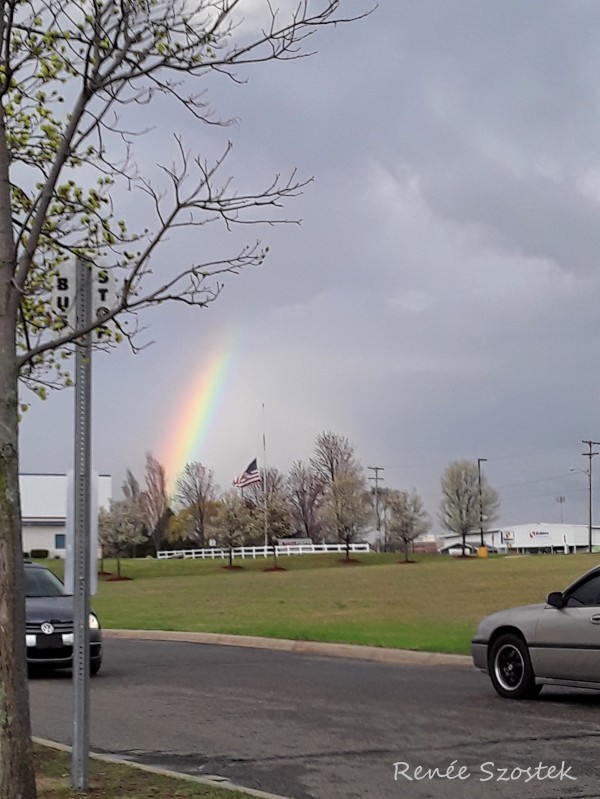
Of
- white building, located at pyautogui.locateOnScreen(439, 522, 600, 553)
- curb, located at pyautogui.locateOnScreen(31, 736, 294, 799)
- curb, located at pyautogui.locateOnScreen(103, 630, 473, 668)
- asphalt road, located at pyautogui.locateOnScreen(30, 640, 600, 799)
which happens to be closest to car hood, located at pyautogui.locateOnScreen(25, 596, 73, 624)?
asphalt road, located at pyautogui.locateOnScreen(30, 640, 600, 799)

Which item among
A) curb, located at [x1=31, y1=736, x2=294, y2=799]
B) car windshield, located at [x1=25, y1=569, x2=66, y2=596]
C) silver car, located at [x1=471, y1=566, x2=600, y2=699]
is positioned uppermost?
car windshield, located at [x1=25, y1=569, x2=66, y2=596]

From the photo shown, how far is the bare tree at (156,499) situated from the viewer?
113m

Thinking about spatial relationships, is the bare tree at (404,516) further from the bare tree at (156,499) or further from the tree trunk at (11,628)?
the tree trunk at (11,628)

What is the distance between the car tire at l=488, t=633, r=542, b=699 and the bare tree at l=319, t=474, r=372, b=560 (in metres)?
70.2

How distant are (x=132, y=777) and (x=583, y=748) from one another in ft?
12.0

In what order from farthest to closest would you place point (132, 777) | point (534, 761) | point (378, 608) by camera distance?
point (378, 608), point (534, 761), point (132, 777)

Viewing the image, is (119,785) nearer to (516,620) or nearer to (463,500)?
(516,620)

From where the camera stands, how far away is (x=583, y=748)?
9.25 metres

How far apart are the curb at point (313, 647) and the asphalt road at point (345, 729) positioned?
470mm

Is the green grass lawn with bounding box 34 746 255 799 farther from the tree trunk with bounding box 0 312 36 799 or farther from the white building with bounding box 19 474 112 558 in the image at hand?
the white building with bounding box 19 474 112 558

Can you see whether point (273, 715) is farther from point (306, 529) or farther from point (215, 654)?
point (306, 529)

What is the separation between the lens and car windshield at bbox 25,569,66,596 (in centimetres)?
1686

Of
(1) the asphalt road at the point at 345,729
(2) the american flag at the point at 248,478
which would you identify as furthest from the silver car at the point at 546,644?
(2) the american flag at the point at 248,478

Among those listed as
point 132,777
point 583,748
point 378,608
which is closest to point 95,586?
point 132,777
